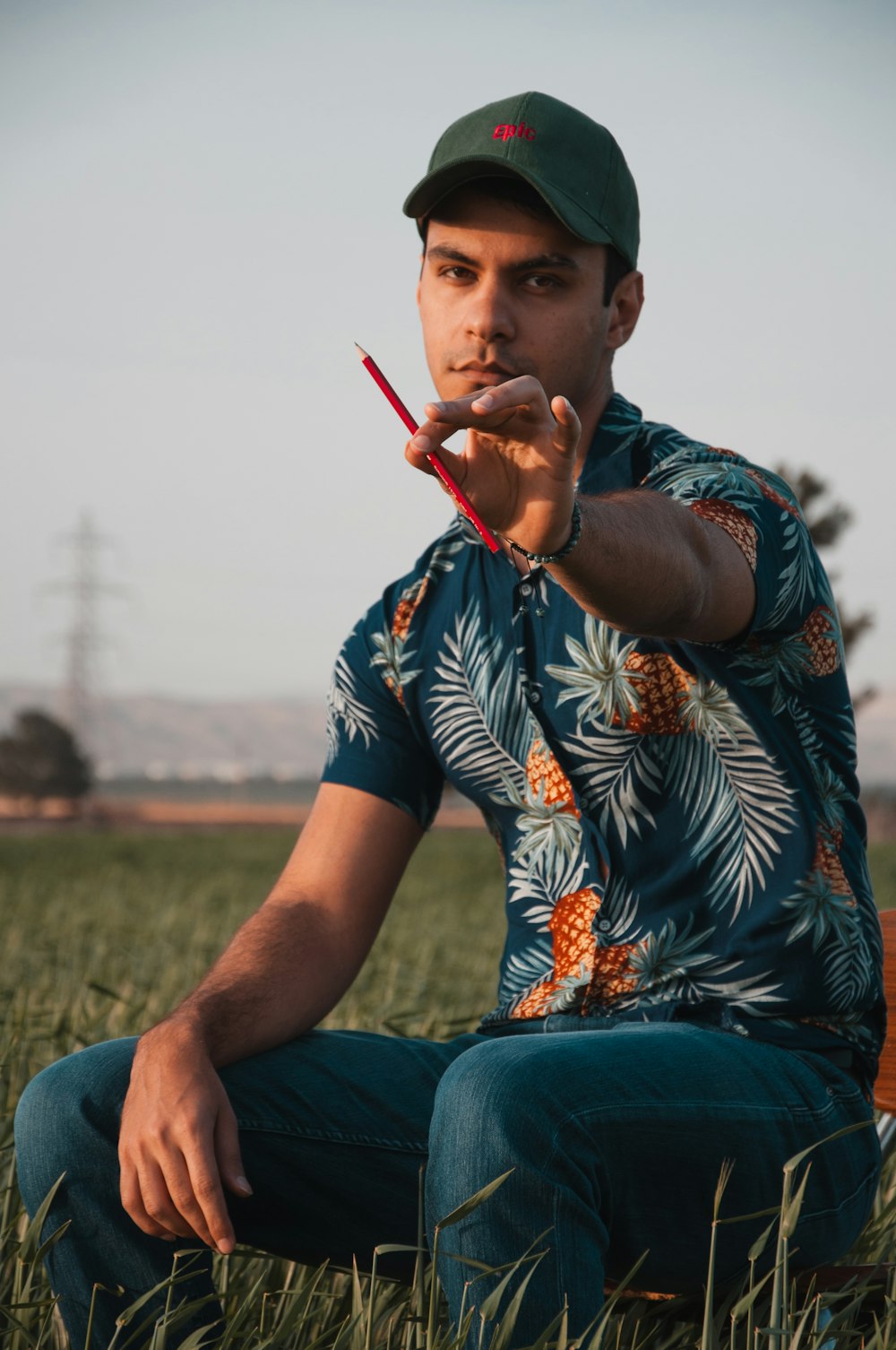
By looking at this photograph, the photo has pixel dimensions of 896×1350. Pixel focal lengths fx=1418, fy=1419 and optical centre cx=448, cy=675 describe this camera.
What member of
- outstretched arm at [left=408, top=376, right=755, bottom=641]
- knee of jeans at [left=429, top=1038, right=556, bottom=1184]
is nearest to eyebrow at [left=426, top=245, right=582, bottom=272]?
outstretched arm at [left=408, top=376, right=755, bottom=641]

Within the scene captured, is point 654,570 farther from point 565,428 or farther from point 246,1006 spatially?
point 246,1006

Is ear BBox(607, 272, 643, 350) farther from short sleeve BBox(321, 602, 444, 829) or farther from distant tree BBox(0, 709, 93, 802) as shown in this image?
distant tree BBox(0, 709, 93, 802)

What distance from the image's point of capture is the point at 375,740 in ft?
8.26

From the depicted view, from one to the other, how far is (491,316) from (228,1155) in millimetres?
1283

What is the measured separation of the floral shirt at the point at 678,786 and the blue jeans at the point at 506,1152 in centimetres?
11

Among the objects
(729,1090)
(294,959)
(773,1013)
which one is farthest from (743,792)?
(294,959)

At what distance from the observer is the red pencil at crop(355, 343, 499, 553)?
5.24 feet

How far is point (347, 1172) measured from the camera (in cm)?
204

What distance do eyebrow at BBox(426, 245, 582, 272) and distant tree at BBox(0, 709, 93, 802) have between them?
65347 mm

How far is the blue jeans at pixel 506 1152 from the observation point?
5.46 feet

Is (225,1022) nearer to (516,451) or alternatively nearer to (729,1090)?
(729,1090)

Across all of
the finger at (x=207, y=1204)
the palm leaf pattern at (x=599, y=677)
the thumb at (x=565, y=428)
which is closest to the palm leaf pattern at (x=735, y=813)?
the palm leaf pattern at (x=599, y=677)

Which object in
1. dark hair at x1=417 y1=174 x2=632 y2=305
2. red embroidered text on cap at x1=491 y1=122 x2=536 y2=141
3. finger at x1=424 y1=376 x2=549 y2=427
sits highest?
red embroidered text on cap at x1=491 y1=122 x2=536 y2=141

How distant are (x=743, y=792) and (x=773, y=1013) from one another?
0.32 metres
